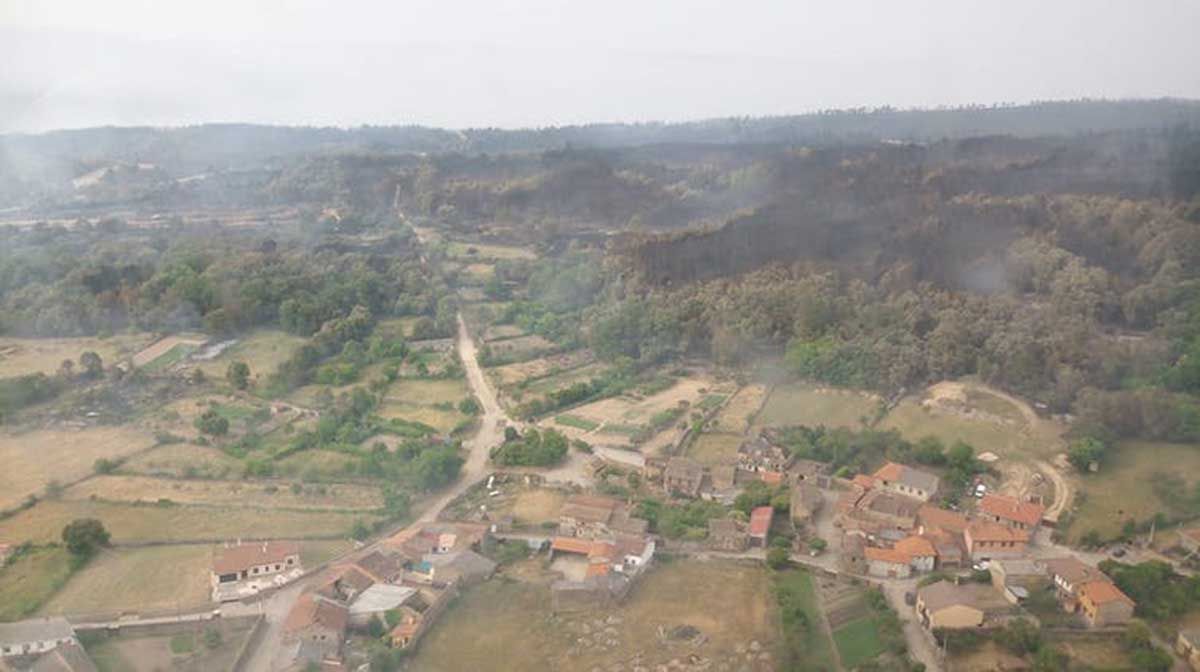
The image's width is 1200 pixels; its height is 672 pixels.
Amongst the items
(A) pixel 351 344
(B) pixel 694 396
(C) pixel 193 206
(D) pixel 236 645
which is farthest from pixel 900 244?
(C) pixel 193 206

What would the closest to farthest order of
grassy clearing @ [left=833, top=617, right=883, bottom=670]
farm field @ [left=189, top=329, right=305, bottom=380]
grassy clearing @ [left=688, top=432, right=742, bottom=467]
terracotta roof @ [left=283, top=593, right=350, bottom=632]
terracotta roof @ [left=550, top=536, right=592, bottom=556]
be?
1. grassy clearing @ [left=833, top=617, right=883, bottom=670]
2. terracotta roof @ [left=283, top=593, right=350, bottom=632]
3. terracotta roof @ [left=550, top=536, right=592, bottom=556]
4. grassy clearing @ [left=688, top=432, right=742, bottom=467]
5. farm field @ [left=189, top=329, right=305, bottom=380]

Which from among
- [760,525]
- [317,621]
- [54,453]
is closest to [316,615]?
[317,621]

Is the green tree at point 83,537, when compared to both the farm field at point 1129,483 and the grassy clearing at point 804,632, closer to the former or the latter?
the grassy clearing at point 804,632

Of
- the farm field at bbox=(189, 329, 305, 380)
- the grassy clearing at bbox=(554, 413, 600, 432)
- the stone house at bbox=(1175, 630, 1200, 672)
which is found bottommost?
the stone house at bbox=(1175, 630, 1200, 672)

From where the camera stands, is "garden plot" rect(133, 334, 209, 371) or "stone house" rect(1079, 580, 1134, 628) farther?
"garden plot" rect(133, 334, 209, 371)

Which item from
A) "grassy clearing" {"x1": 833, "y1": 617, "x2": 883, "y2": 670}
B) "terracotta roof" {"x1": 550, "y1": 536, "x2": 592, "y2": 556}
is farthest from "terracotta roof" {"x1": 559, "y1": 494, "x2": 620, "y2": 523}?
"grassy clearing" {"x1": 833, "y1": 617, "x2": 883, "y2": 670}

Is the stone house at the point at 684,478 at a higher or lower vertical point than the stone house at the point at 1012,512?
higher

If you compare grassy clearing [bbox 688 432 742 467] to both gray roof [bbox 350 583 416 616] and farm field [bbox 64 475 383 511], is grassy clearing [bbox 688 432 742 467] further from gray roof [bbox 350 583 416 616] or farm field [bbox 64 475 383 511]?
gray roof [bbox 350 583 416 616]

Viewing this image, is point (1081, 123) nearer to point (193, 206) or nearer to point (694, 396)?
point (694, 396)

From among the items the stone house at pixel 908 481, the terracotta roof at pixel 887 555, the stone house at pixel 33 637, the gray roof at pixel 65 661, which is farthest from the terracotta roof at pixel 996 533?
the stone house at pixel 33 637
